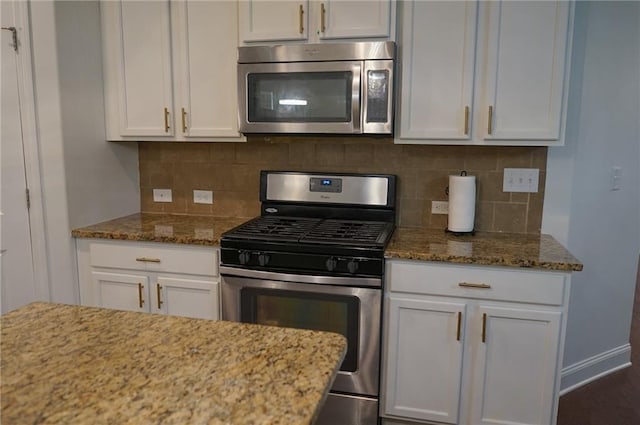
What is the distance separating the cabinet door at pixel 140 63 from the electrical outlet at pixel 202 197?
433 mm

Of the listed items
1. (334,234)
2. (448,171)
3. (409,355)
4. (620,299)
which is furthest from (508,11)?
(620,299)

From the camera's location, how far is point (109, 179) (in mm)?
2635

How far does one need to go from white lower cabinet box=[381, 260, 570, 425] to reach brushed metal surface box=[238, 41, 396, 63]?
3.12 feet

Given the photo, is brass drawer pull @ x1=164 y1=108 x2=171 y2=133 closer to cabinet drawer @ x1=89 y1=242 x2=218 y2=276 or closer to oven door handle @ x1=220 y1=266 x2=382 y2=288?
cabinet drawer @ x1=89 y1=242 x2=218 y2=276

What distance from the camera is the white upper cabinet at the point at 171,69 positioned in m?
2.36

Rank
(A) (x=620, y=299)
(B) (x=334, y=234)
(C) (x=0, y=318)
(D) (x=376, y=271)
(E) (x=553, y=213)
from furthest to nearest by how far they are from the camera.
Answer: (A) (x=620, y=299)
(E) (x=553, y=213)
(B) (x=334, y=234)
(D) (x=376, y=271)
(C) (x=0, y=318)

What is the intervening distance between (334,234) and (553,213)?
1.13 m

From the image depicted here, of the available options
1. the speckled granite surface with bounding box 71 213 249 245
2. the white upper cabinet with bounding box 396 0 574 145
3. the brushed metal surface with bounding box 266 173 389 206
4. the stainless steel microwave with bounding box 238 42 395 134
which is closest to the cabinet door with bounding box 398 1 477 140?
the white upper cabinet with bounding box 396 0 574 145

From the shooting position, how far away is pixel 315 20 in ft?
7.23

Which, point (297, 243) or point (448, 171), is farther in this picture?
point (448, 171)

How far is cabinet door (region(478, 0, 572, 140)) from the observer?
2.00 metres

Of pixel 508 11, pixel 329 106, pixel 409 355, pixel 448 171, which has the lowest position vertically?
pixel 409 355

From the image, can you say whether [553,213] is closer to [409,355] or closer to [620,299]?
[620,299]

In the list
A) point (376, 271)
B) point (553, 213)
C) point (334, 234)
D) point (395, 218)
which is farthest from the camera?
point (395, 218)
